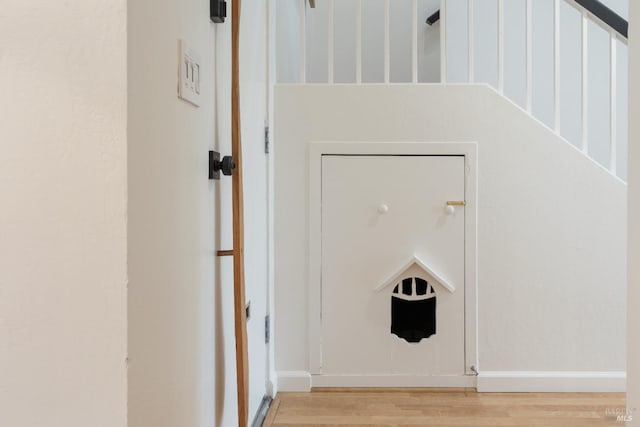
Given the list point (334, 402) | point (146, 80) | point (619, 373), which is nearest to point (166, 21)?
point (146, 80)

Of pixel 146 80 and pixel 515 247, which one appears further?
pixel 515 247

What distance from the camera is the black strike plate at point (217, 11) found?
1353mm

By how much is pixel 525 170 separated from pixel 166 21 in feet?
6.14

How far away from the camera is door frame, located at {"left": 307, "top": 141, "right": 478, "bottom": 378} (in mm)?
2375

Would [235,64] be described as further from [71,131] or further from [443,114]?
[443,114]

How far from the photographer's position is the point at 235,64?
4.72ft

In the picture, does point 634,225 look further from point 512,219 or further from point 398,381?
point 398,381

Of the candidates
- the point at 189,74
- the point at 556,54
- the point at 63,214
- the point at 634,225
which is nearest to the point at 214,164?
the point at 189,74

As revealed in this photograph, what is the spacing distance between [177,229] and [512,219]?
5.82 ft

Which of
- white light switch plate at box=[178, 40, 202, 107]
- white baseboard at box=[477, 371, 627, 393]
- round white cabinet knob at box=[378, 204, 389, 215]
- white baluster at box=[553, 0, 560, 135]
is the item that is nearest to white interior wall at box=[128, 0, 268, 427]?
white light switch plate at box=[178, 40, 202, 107]

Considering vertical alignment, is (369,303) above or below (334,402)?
above

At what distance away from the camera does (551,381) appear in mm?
2367

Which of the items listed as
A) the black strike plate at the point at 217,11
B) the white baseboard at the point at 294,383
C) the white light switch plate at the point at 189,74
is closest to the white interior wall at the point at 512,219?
the white baseboard at the point at 294,383

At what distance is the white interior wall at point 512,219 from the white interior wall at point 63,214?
157 cm
